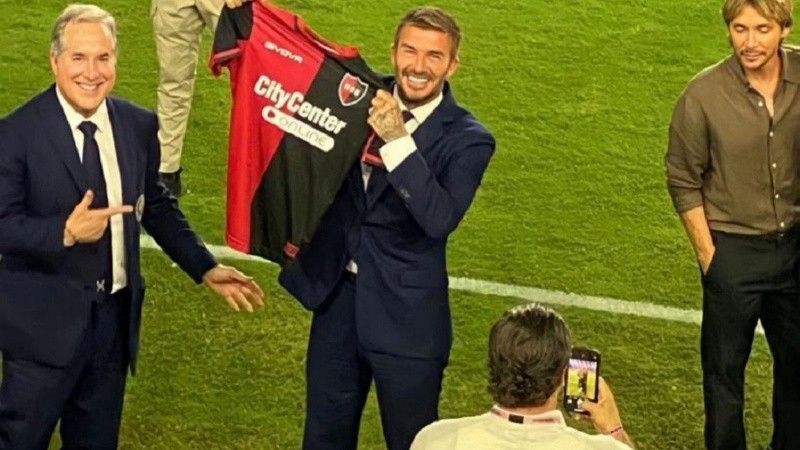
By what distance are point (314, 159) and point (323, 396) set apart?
2.39ft

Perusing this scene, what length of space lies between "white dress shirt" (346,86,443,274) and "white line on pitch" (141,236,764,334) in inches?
84.9

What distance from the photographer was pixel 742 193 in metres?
4.52

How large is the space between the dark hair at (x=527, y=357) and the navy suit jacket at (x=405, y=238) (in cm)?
71

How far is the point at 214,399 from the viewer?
18.2ft

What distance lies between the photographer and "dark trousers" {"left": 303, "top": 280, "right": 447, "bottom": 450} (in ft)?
13.8

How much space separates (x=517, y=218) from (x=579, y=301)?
0.84 meters

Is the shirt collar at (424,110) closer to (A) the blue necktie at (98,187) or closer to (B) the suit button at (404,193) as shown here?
(B) the suit button at (404,193)

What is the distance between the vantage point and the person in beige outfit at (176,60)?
6.70 m

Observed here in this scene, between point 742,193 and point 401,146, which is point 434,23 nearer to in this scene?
point 401,146

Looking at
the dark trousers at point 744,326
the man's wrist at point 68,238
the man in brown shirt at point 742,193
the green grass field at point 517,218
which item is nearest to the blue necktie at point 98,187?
the man's wrist at point 68,238

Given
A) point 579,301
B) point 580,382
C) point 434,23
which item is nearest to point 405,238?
point 434,23

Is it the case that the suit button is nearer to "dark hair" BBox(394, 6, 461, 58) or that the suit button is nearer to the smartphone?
"dark hair" BBox(394, 6, 461, 58)

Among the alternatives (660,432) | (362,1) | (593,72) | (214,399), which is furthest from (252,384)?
(362,1)

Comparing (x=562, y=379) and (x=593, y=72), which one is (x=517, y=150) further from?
(x=562, y=379)
